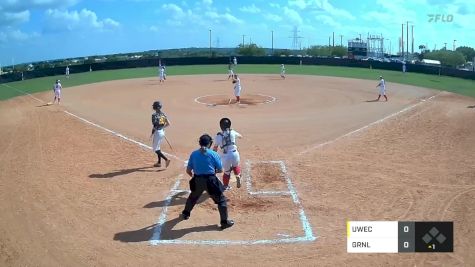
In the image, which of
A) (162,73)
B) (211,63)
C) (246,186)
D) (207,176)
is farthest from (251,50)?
(207,176)

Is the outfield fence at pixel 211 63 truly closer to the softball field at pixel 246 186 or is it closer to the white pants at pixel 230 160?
the softball field at pixel 246 186

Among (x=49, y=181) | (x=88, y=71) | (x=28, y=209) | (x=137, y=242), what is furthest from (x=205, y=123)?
(x=88, y=71)

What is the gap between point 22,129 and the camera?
19844mm

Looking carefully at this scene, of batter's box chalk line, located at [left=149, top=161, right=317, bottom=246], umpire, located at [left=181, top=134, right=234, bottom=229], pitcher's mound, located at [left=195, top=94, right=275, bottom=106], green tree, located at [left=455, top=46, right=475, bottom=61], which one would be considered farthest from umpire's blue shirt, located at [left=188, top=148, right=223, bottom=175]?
green tree, located at [left=455, top=46, right=475, bottom=61]

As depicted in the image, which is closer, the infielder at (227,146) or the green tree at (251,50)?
the infielder at (227,146)

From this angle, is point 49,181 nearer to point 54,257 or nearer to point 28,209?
point 28,209

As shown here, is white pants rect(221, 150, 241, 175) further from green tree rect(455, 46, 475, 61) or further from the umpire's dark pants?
green tree rect(455, 46, 475, 61)

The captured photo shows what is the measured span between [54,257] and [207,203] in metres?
3.69

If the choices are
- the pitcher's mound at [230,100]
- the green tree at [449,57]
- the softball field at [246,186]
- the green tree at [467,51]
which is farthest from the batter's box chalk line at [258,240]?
the green tree at [467,51]
